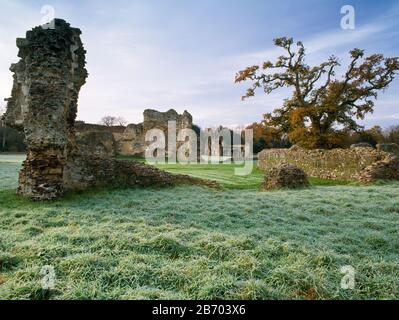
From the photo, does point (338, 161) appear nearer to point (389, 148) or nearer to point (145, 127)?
point (389, 148)

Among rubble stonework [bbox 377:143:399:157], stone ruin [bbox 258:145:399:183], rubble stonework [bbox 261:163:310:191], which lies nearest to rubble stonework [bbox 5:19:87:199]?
rubble stonework [bbox 261:163:310:191]

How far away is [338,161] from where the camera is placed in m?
19.0

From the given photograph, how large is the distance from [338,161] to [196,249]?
53.3 ft

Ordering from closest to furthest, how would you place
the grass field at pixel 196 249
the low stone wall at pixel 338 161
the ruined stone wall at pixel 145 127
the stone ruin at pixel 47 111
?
the grass field at pixel 196 249 → the stone ruin at pixel 47 111 → the low stone wall at pixel 338 161 → the ruined stone wall at pixel 145 127

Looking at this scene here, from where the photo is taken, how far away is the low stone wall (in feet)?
56.8

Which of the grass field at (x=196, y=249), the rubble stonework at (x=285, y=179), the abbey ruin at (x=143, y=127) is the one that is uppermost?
the abbey ruin at (x=143, y=127)

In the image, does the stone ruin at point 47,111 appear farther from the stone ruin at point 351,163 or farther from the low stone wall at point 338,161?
the low stone wall at point 338,161

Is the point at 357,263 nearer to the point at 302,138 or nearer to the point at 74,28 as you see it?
the point at 74,28

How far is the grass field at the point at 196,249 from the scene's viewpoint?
3.80 metres

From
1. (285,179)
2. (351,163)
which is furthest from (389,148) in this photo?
(285,179)

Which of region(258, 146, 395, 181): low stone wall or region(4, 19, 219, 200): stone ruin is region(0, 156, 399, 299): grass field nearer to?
region(4, 19, 219, 200): stone ruin

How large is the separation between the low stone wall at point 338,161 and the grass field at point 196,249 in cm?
796

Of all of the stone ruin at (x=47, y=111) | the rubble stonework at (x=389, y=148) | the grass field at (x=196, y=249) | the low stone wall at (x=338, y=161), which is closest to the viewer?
the grass field at (x=196, y=249)

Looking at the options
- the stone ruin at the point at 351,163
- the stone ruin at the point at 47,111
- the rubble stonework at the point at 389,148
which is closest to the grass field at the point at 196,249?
the stone ruin at the point at 47,111
